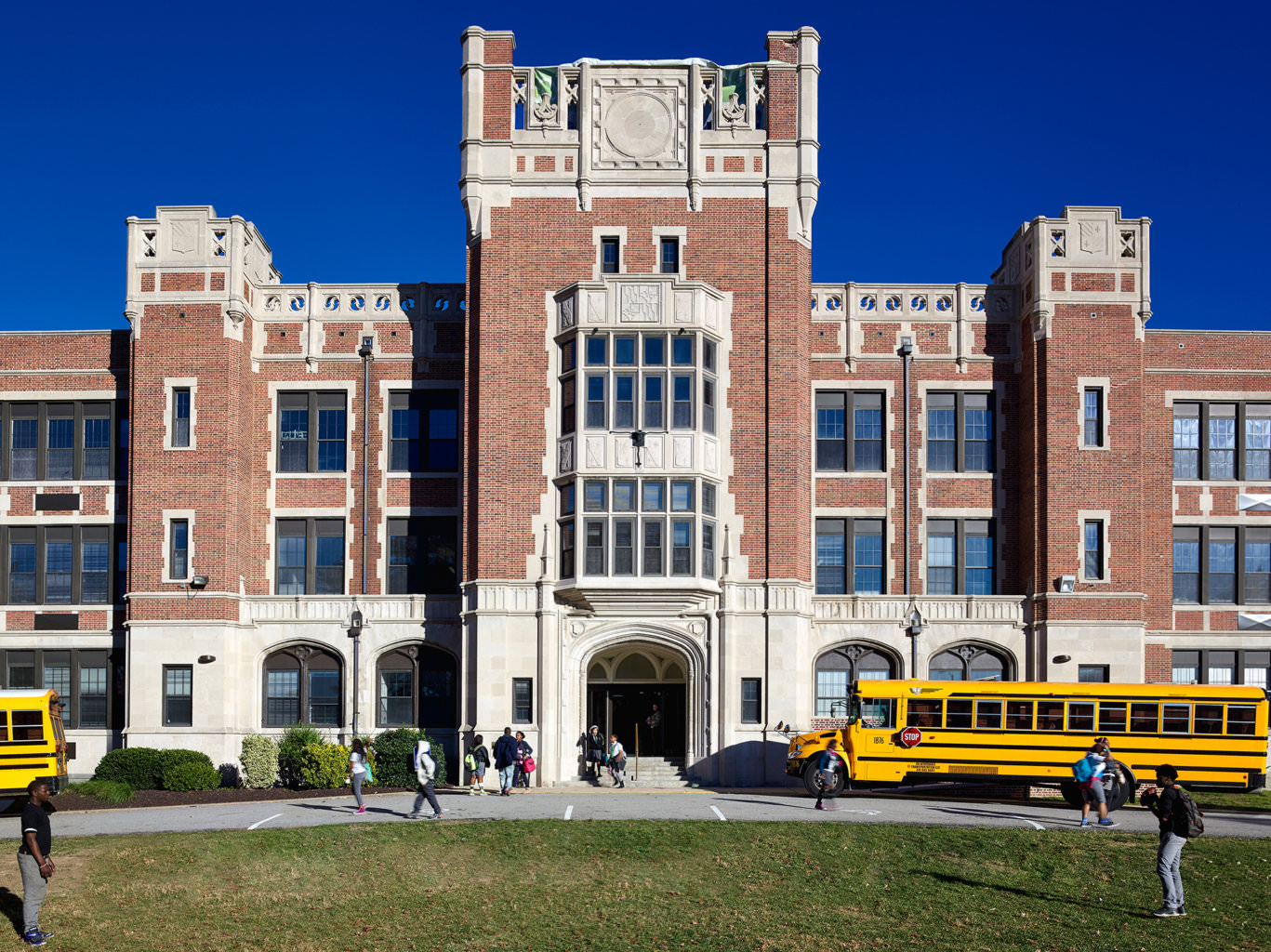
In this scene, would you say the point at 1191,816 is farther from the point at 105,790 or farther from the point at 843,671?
the point at 105,790

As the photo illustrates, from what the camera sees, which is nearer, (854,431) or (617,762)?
(617,762)

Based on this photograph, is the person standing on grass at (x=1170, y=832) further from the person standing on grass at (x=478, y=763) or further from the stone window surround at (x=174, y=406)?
the stone window surround at (x=174, y=406)

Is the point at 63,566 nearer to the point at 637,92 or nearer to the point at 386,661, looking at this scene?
the point at 386,661

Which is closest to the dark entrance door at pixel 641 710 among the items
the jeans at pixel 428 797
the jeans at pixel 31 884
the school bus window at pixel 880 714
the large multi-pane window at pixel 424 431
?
the school bus window at pixel 880 714

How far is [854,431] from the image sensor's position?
128 ft

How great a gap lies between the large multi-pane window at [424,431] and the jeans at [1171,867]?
918 inches

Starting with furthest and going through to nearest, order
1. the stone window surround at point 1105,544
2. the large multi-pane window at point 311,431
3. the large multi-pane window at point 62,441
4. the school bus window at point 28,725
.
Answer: the large multi-pane window at point 62,441, the large multi-pane window at point 311,431, the stone window surround at point 1105,544, the school bus window at point 28,725

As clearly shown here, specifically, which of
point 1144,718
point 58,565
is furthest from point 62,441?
point 1144,718

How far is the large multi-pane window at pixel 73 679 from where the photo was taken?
1521 inches

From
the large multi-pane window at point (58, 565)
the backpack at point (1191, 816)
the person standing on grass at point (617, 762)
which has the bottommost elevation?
the person standing on grass at point (617, 762)

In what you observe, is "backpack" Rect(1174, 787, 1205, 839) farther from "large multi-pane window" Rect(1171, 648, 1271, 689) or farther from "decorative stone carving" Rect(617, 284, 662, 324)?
"large multi-pane window" Rect(1171, 648, 1271, 689)

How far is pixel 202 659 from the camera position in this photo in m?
36.5

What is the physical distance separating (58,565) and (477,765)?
14.0m

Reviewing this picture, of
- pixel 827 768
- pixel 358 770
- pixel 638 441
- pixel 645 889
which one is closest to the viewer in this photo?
pixel 645 889
